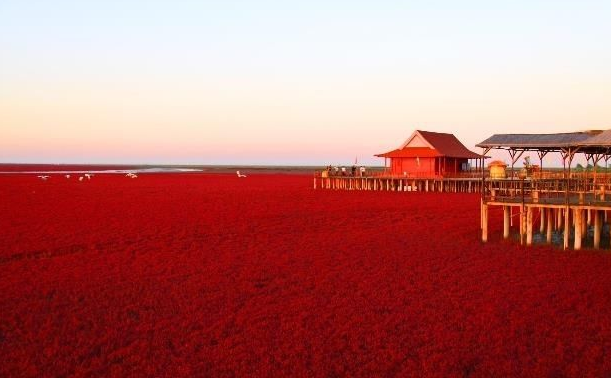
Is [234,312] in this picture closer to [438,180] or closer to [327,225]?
[327,225]

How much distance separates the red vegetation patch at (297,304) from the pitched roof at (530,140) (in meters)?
3.41

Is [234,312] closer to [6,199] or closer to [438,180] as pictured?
[6,199]

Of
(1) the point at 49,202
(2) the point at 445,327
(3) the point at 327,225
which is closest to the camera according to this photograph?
(2) the point at 445,327

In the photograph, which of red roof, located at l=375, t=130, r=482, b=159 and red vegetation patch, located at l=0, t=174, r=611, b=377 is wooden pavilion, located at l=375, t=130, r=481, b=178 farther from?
red vegetation patch, located at l=0, t=174, r=611, b=377

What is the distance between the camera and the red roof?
43.1 m

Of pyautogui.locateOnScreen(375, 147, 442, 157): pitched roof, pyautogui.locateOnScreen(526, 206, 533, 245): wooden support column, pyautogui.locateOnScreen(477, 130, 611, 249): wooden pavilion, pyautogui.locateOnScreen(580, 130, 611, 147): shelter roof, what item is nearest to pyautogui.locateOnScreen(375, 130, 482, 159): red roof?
pyautogui.locateOnScreen(375, 147, 442, 157): pitched roof

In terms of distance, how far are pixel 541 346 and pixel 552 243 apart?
10.7m

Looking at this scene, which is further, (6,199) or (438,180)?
(438,180)

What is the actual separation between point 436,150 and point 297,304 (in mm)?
33884

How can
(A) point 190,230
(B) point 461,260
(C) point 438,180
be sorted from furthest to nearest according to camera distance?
(C) point 438,180
(A) point 190,230
(B) point 461,260

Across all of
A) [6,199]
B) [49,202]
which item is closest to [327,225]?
[49,202]

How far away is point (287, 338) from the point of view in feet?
30.3

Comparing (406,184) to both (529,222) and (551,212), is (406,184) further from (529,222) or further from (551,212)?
(529,222)

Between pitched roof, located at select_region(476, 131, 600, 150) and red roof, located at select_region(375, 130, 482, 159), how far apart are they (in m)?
22.8
